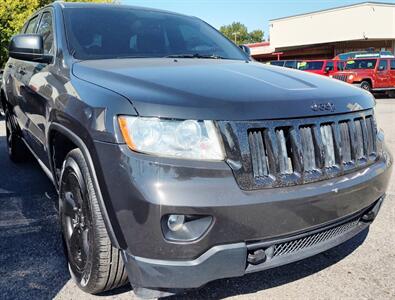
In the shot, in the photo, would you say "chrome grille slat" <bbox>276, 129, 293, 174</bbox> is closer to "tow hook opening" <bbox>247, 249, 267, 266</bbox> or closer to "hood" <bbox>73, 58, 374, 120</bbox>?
"hood" <bbox>73, 58, 374, 120</bbox>

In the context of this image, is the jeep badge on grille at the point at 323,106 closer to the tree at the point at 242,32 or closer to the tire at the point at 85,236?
the tire at the point at 85,236

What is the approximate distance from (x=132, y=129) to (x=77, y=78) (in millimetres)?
749

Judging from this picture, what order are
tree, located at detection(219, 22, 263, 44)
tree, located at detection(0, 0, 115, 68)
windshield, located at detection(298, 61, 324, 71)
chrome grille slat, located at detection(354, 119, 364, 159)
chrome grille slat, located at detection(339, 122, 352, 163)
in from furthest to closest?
tree, located at detection(219, 22, 263, 44) < tree, located at detection(0, 0, 115, 68) < windshield, located at detection(298, 61, 324, 71) < chrome grille slat, located at detection(354, 119, 364, 159) < chrome grille slat, located at detection(339, 122, 352, 163)

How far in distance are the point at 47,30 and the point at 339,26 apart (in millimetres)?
36394

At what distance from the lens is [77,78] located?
8.65 feet

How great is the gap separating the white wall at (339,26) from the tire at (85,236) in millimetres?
36609

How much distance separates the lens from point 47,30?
147 inches

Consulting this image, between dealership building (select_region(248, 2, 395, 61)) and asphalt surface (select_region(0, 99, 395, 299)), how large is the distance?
3508 centimetres

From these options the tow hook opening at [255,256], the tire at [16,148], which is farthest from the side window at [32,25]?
the tow hook opening at [255,256]

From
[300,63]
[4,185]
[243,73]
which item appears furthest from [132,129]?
[300,63]

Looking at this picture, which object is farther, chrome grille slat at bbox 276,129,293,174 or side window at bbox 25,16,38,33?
side window at bbox 25,16,38,33

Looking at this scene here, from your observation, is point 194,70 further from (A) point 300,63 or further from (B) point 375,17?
(B) point 375,17

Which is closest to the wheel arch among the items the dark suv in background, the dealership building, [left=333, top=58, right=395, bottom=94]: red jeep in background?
the dark suv in background

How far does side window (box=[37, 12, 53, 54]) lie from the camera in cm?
343
